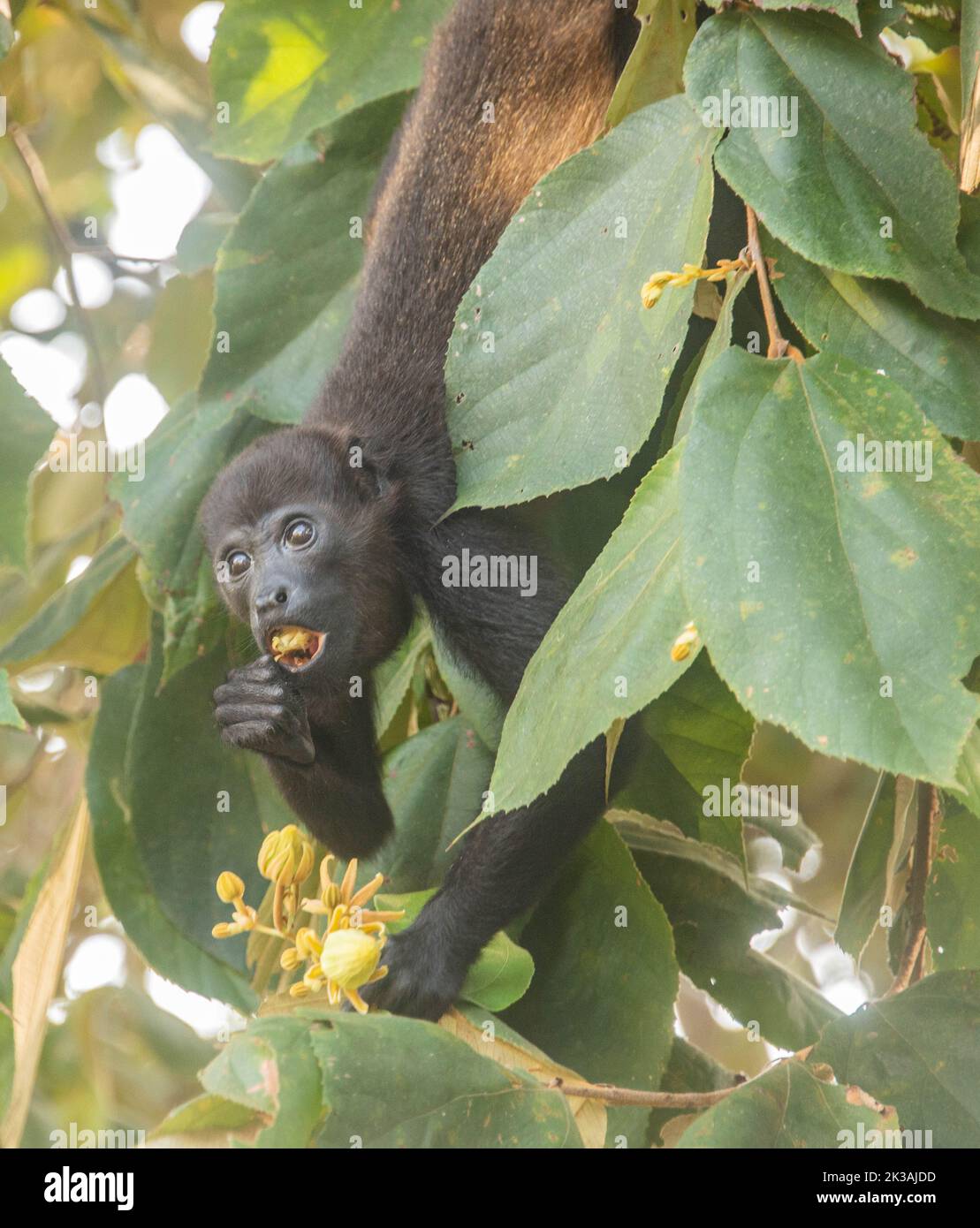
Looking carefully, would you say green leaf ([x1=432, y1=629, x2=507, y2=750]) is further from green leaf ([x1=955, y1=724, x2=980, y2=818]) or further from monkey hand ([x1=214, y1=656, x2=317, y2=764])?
green leaf ([x1=955, y1=724, x2=980, y2=818])

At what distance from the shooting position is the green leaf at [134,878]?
2.91m

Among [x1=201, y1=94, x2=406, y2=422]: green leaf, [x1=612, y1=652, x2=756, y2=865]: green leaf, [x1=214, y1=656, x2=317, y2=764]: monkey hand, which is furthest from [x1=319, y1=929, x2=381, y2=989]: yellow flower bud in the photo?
[x1=201, y1=94, x2=406, y2=422]: green leaf

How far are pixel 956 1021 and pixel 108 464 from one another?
235 centimetres

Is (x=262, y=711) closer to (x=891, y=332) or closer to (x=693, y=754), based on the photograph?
(x=693, y=754)

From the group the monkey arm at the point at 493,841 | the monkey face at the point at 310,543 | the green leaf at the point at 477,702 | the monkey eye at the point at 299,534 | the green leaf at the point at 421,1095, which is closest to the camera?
the green leaf at the point at 421,1095

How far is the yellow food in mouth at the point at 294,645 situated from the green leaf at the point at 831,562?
1.53 metres

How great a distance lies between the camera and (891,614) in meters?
1.40

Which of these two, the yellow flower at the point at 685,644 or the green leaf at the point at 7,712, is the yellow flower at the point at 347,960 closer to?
the green leaf at the point at 7,712

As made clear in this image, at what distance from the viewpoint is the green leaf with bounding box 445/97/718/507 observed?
1784mm

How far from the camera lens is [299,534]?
3041 millimetres

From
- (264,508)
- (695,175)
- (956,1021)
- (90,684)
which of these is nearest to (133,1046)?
(90,684)

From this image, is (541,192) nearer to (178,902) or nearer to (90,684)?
(178,902)

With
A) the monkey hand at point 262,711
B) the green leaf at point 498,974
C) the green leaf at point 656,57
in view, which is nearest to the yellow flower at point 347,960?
the green leaf at point 498,974

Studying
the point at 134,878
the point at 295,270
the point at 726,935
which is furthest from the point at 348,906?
the point at 295,270
